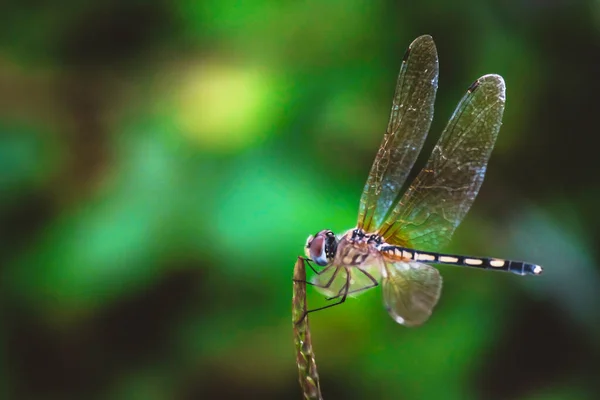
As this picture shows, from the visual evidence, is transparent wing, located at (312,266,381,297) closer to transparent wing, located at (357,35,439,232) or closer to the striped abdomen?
the striped abdomen

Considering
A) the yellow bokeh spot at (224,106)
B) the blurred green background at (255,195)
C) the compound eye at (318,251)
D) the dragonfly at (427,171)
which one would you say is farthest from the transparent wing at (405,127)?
the yellow bokeh spot at (224,106)

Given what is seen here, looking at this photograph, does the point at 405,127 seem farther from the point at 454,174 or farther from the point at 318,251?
the point at 318,251

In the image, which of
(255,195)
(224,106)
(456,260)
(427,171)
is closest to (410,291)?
(456,260)

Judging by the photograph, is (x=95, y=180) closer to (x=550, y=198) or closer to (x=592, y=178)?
(x=550, y=198)

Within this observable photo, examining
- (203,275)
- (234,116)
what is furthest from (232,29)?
(203,275)

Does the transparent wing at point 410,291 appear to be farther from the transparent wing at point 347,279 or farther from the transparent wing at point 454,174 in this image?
the transparent wing at point 454,174

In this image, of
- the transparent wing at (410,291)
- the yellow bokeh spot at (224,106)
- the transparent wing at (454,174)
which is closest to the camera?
the transparent wing at (410,291)

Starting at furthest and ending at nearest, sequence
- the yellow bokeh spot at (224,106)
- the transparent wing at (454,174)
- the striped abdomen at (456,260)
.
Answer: the yellow bokeh spot at (224,106) → the transparent wing at (454,174) → the striped abdomen at (456,260)
